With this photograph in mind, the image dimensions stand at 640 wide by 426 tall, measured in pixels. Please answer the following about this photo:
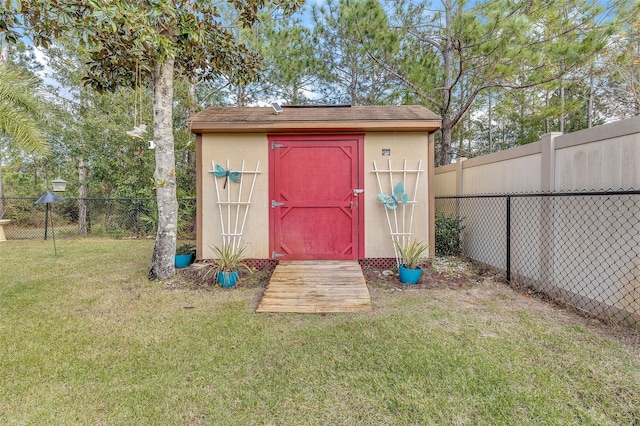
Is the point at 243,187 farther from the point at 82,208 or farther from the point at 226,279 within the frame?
the point at 82,208

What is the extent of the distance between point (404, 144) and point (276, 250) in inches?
99.8

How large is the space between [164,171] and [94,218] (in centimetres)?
664

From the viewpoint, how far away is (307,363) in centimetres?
200

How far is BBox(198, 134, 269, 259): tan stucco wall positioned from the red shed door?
0.14m

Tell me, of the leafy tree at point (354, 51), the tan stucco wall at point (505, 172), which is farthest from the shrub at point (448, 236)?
the leafy tree at point (354, 51)

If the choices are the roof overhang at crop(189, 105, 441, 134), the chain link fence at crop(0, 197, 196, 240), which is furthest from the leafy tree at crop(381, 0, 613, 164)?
the chain link fence at crop(0, 197, 196, 240)

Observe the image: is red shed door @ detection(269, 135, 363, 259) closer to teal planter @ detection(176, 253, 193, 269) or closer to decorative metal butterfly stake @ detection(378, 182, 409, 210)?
decorative metal butterfly stake @ detection(378, 182, 409, 210)

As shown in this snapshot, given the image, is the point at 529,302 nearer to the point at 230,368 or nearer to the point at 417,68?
the point at 230,368

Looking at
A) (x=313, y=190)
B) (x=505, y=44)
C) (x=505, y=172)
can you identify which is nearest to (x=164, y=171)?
(x=313, y=190)

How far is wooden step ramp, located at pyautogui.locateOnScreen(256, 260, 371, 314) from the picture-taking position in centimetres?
291

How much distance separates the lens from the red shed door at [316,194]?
436 cm

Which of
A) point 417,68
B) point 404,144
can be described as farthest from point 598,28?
point 404,144

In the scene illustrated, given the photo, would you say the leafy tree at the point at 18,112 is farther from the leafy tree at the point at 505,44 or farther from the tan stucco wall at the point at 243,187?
the leafy tree at the point at 505,44

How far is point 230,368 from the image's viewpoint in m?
1.95
